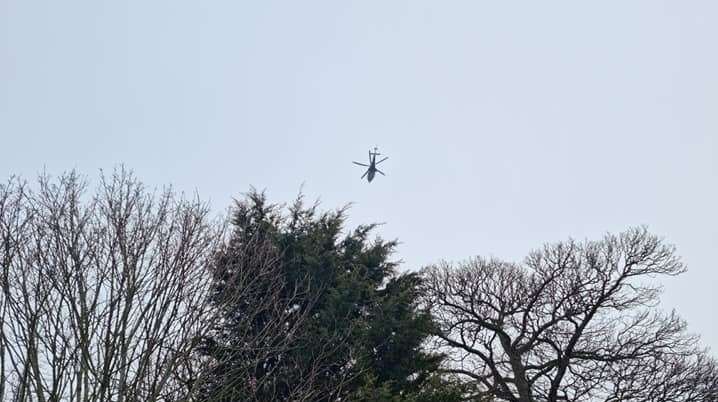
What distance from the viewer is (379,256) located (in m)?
15.5

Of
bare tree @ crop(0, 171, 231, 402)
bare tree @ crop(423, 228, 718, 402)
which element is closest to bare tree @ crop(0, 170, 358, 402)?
bare tree @ crop(0, 171, 231, 402)

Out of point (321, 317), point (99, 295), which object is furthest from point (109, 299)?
point (321, 317)

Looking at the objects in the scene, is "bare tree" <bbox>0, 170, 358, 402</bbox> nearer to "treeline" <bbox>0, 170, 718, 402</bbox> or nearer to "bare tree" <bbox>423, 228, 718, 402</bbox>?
"treeline" <bbox>0, 170, 718, 402</bbox>

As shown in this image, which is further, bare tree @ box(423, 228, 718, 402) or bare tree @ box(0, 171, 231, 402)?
bare tree @ box(423, 228, 718, 402)

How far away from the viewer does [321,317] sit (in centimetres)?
1371

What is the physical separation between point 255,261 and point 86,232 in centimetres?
232

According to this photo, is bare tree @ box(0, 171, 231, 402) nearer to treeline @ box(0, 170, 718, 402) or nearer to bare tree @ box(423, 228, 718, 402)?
treeline @ box(0, 170, 718, 402)

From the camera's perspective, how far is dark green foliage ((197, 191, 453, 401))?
11.5m

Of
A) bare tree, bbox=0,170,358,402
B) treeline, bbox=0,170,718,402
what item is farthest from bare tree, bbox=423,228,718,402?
bare tree, bbox=0,170,358,402

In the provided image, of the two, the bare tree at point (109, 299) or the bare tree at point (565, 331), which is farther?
the bare tree at point (565, 331)

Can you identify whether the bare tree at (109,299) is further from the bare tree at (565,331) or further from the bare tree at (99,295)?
the bare tree at (565,331)

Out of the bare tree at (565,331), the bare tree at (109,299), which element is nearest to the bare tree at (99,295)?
the bare tree at (109,299)

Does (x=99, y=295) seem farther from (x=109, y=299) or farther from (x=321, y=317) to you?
(x=321, y=317)

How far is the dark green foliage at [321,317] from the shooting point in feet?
37.8
